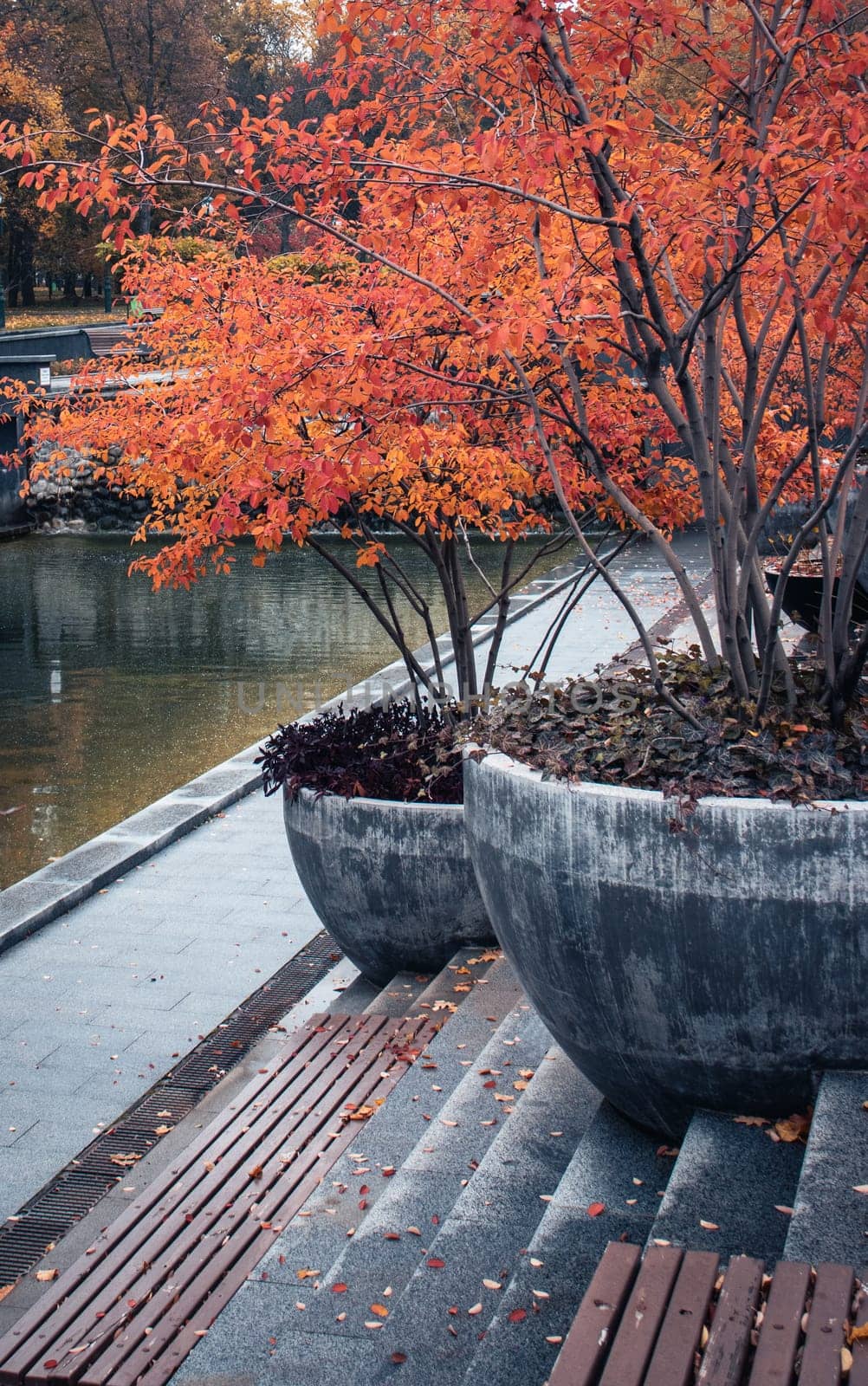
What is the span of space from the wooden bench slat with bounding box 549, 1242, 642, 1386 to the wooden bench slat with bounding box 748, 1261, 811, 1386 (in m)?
0.28

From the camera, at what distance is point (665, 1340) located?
7.74 feet

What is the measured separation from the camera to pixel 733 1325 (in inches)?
92.4

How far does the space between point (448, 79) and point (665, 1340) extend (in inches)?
185

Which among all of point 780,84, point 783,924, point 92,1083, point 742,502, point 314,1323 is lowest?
point 92,1083

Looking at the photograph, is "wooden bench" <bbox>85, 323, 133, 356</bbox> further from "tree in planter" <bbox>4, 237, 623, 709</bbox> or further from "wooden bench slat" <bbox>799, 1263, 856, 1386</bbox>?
"wooden bench slat" <bbox>799, 1263, 856, 1386</bbox>

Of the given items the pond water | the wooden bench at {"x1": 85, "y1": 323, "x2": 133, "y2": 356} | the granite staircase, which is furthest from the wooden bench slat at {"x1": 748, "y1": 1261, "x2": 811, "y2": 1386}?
the wooden bench at {"x1": 85, "y1": 323, "x2": 133, "y2": 356}

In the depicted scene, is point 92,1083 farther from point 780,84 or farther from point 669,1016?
point 780,84

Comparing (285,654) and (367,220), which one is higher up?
(367,220)

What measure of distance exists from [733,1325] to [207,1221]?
1.97 m

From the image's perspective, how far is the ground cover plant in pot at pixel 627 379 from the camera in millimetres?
3203

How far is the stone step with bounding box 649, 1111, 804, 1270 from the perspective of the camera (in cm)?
292

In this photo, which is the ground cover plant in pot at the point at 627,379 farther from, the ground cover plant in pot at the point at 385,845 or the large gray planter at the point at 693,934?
the ground cover plant in pot at the point at 385,845

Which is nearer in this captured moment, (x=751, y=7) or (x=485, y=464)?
(x=751, y=7)

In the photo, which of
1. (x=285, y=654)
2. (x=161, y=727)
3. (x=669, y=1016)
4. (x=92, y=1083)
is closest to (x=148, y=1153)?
(x=92, y=1083)
